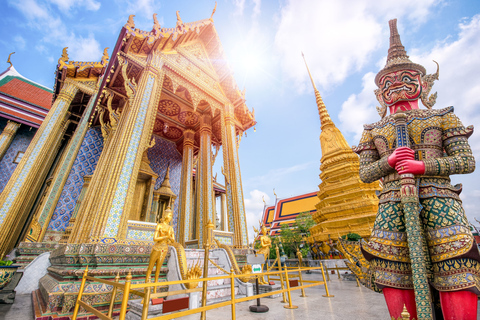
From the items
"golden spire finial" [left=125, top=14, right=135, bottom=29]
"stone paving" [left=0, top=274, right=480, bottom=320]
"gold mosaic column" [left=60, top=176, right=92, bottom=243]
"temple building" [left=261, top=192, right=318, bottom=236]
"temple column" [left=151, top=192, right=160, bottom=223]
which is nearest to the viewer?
"stone paving" [left=0, top=274, right=480, bottom=320]

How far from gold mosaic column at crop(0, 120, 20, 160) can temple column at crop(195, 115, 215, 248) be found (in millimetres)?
7995

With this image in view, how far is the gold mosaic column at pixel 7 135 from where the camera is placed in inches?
337

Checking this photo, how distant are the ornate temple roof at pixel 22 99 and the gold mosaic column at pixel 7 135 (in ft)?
0.78

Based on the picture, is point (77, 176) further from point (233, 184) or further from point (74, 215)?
point (233, 184)

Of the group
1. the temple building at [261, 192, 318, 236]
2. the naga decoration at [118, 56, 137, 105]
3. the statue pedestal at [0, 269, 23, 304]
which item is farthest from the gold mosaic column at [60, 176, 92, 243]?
the temple building at [261, 192, 318, 236]

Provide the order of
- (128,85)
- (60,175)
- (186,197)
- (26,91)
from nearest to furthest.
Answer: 1. (128,85)
2. (60,175)
3. (186,197)
4. (26,91)

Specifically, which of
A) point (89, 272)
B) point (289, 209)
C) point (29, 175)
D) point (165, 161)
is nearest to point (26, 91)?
point (29, 175)

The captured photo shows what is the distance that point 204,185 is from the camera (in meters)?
7.90

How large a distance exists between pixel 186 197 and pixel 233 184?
2438 mm

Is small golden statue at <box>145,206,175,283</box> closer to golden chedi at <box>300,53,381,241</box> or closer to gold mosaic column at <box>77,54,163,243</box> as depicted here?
gold mosaic column at <box>77,54,163,243</box>

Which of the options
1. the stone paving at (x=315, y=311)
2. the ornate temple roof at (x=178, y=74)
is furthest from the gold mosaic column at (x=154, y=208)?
the stone paving at (x=315, y=311)

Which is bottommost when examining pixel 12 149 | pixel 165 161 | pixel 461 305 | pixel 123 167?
pixel 461 305

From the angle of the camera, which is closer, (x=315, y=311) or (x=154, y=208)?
(x=315, y=311)

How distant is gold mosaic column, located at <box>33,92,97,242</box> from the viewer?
6.34 m
